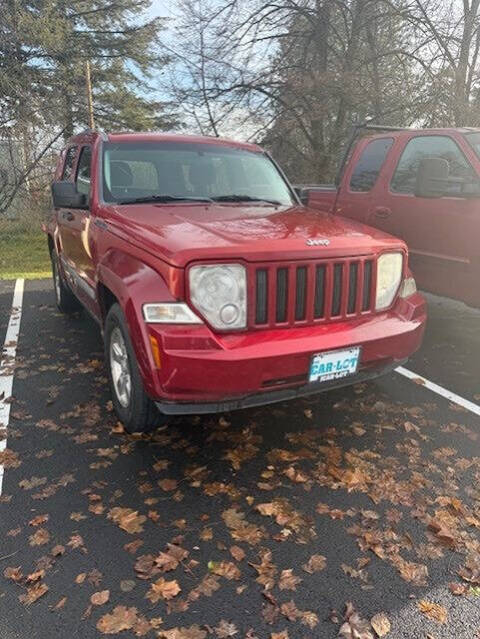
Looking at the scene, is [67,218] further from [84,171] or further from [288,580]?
[288,580]

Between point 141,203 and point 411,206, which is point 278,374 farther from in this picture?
point 411,206

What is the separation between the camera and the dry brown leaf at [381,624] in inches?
82.6

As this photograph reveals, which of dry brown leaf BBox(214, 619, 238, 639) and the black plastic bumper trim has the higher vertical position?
the black plastic bumper trim

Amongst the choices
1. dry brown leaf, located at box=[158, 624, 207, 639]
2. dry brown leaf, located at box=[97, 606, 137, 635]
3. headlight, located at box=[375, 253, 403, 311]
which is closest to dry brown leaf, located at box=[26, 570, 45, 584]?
dry brown leaf, located at box=[97, 606, 137, 635]

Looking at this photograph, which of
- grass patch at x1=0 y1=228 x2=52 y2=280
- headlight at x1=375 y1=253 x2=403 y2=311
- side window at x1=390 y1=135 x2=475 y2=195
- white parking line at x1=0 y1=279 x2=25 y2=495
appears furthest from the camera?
grass patch at x1=0 y1=228 x2=52 y2=280

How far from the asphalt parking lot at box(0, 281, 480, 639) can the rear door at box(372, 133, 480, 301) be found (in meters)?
1.34

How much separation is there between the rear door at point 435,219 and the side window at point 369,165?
23 centimetres

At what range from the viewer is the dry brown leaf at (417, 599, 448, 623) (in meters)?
2.17

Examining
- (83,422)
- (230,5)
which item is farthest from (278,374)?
(230,5)

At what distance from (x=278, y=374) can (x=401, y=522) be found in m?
1.01

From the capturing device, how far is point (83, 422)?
3812 millimetres

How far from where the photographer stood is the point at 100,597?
2.27 meters

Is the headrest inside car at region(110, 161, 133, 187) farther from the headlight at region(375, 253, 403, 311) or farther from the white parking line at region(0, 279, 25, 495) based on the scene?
the headlight at region(375, 253, 403, 311)

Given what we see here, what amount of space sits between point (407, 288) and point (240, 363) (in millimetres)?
1535
